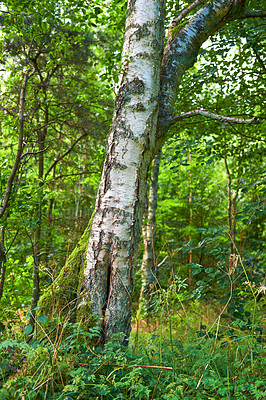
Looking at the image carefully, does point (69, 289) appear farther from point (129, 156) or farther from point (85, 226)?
point (85, 226)

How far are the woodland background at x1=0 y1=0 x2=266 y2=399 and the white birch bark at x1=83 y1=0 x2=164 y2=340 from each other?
0.20 meters

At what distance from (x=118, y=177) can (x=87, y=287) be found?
812 mm

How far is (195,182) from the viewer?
913 centimetres

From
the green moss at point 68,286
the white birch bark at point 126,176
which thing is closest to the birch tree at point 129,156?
the white birch bark at point 126,176

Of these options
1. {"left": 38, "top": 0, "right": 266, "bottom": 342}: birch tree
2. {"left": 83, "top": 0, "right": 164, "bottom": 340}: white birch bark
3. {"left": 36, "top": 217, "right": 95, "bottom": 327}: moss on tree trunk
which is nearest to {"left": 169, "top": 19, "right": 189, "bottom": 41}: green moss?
{"left": 38, "top": 0, "right": 266, "bottom": 342}: birch tree

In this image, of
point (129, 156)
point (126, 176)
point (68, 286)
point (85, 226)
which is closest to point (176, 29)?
point (129, 156)

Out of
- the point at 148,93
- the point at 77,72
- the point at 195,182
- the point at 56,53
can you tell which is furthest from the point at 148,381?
the point at 195,182

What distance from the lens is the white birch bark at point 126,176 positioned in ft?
6.64

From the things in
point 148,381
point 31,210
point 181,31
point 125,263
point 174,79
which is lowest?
point 148,381

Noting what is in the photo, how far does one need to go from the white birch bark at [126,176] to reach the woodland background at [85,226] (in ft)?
0.65

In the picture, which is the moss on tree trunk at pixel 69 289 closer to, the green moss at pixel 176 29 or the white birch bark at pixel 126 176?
the white birch bark at pixel 126 176

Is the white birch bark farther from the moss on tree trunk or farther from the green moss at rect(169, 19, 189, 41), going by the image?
the green moss at rect(169, 19, 189, 41)

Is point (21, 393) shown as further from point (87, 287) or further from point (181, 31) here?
point (181, 31)

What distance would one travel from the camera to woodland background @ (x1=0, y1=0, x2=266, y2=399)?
1475mm
